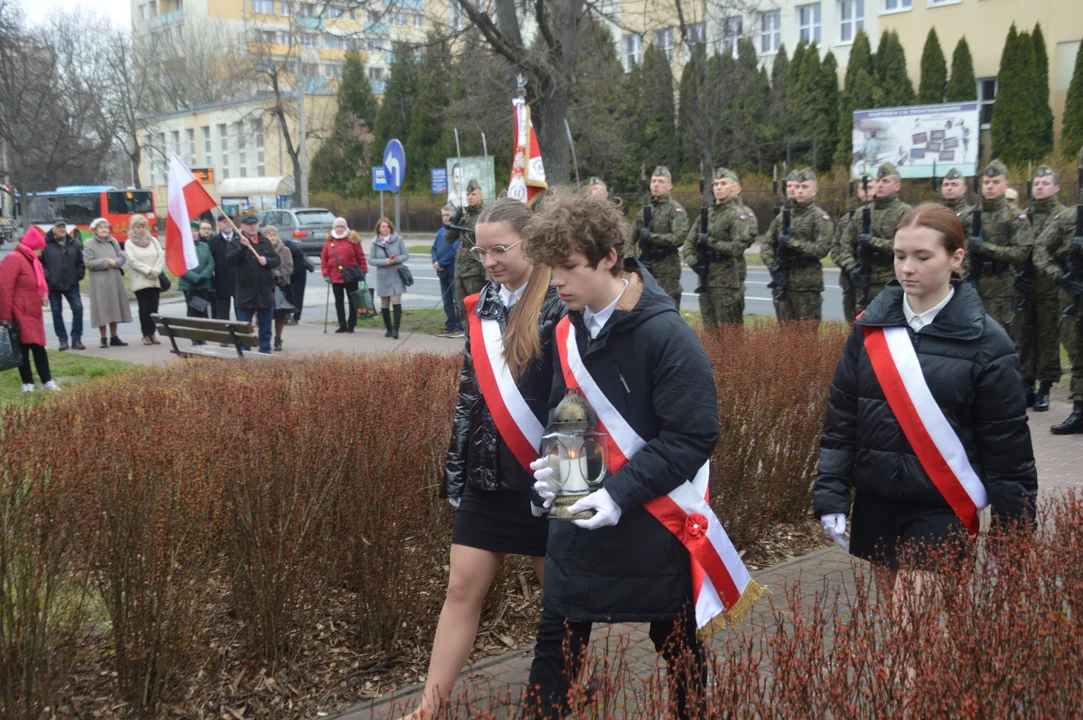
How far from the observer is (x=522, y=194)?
38.8 ft

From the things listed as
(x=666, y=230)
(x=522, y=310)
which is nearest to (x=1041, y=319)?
(x=666, y=230)

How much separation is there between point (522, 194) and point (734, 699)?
9.93 metres

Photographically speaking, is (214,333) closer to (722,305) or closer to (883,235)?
(722,305)

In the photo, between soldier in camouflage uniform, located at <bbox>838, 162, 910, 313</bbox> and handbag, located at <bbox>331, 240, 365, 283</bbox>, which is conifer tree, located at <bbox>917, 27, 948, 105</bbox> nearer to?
handbag, located at <bbox>331, 240, 365, 283</bbox>

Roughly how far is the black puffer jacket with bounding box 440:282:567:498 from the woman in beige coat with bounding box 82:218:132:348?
1459 centimetres

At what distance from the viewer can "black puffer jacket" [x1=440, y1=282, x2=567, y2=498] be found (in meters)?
3.63

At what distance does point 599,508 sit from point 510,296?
1.10m

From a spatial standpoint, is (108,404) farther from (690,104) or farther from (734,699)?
(690,104)

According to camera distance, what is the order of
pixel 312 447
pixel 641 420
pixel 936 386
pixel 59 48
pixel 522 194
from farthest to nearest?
pixel 59 48 → pixel 522 194 → pixel 312 447 → pixel 936 386 → pixel 641 420

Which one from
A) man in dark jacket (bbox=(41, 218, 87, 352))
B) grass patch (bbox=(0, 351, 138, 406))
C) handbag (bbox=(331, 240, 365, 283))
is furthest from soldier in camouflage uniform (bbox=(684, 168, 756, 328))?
man in dark jacket (bbox=(41, 218, 87, 352))

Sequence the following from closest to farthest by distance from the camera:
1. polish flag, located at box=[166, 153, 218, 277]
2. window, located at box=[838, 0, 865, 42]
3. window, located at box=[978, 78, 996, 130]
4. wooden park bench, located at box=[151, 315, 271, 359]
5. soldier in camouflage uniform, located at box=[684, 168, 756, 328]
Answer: soldier in camouflage uniform, located at box=[684, 168, 756, 328] → wooden park bench, located at box=[151, 315, 271, 359] → polish flag, located at box=[166, 153, 218, 277] → window, located at box=[978, 78, 996, 130] → window, located at box=[838, 0, 865, 42]

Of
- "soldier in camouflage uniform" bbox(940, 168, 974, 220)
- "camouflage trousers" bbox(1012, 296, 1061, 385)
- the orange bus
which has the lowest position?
"camouflage trousers" bbox(1012, 296, 1061, 385)

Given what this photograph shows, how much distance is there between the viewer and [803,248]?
11.6m

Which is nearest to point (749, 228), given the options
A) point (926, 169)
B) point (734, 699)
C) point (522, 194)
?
point (522, 194)
